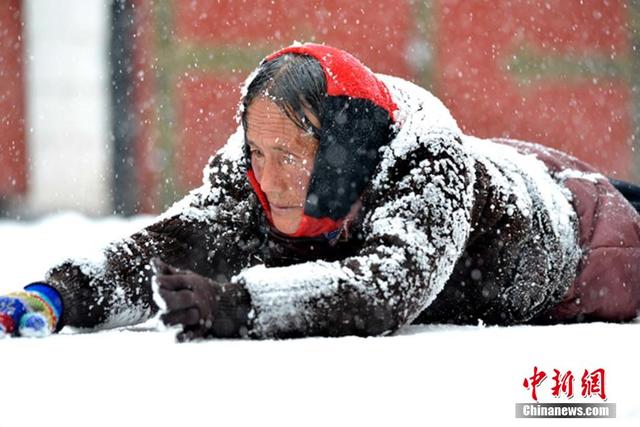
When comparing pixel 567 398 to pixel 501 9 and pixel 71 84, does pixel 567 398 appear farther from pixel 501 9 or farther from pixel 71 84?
pixel 71 84

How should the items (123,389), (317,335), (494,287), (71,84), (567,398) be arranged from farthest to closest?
(71,84) → (494,287) → (317,335) → (567,398) → (123,389)

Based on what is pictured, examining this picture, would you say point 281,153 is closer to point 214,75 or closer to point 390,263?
point 390,263

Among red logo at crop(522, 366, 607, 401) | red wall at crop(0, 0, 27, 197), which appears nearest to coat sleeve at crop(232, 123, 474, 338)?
red logo at crop(522, 366, 607, 401)

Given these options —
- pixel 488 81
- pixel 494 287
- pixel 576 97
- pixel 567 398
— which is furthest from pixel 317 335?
pixel 576 97

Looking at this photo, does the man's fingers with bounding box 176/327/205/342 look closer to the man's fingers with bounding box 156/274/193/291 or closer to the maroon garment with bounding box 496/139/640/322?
the man's fingers with bounding box 156/274/193/291

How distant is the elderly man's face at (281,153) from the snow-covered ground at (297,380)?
16.3 inches

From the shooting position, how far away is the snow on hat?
214 centimetres

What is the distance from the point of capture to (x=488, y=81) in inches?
324

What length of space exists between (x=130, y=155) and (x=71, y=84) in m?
1.06

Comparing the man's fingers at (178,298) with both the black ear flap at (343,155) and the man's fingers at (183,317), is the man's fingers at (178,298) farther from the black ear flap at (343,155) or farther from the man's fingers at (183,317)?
the black ear flap at (343,155)

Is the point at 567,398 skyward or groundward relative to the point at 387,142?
groundward

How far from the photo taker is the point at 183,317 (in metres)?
1.80

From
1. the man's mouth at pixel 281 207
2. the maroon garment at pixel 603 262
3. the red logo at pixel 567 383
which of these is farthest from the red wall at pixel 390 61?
the red logo at pixel 567 383

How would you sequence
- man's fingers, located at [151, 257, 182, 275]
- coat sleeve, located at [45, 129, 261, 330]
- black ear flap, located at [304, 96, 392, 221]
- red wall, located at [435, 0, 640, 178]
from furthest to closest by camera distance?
1. red wall, located at [435, 0, 640, 178]
2. coat sleeve, located at [45, 129, 261, 330]
3. black ear flap, located at [304, 96, 392, 221]
4. man's fingers, located at [151, 257, 182, 275]
